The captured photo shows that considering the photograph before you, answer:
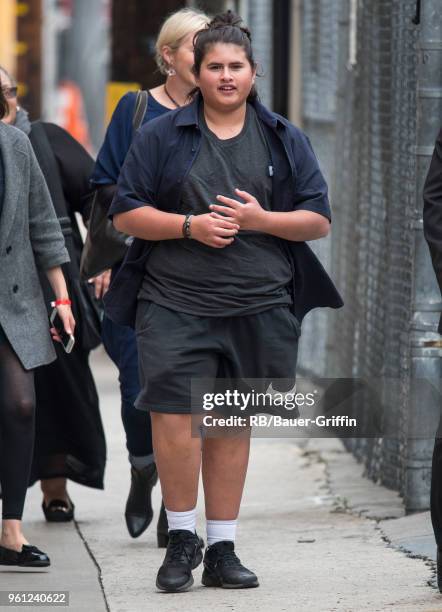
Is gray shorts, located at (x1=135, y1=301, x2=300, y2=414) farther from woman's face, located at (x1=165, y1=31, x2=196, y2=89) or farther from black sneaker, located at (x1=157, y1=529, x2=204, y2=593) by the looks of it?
woman's face, located at (x1=165, y1=31, x2=196, y2=89)

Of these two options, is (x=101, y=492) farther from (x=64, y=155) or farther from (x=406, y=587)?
(x=406, y=587)

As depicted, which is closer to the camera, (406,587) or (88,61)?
(406,587)

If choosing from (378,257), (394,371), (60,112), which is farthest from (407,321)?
(60,112)

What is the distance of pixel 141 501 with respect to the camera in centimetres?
654

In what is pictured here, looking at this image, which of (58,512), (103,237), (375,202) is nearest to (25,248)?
(103,237)

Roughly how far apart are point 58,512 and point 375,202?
203 cm

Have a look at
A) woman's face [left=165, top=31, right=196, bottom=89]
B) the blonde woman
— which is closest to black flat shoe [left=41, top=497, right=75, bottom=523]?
the blonde woman

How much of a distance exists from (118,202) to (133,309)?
1.19 ft

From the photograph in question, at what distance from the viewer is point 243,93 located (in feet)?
17.5

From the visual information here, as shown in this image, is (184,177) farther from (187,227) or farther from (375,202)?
(375,202)

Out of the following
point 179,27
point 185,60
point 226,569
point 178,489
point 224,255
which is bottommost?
point 226,569

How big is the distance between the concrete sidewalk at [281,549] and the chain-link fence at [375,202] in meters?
0.24

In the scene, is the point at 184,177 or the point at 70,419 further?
the point at 70,419

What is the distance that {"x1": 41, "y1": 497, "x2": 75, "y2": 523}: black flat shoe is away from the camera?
7.08 metres
